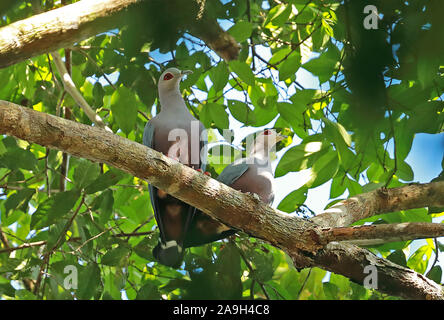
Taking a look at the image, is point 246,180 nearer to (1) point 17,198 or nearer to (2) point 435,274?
(2) point 435,274

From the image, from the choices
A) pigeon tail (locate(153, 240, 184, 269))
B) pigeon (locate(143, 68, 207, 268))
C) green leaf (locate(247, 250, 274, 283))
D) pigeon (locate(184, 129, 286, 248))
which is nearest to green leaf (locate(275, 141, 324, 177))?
pigeon (locate(184, 129, 286, 248))

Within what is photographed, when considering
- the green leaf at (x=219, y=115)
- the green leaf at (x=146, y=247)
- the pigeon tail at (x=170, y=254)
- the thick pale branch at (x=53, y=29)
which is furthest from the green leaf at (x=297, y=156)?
the thick pale branch at (x=53, y=29)

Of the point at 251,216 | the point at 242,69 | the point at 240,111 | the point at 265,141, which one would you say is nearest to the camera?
the point at 251,216

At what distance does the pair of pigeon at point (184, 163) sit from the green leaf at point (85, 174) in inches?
16.1

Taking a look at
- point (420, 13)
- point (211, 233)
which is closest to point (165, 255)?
point (211, 233)

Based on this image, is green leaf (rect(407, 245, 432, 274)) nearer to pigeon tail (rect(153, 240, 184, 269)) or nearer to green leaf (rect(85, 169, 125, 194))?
pigeon tail (rect(153, 240, 184, 269))

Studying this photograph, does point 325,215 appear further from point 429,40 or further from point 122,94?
point 429,40

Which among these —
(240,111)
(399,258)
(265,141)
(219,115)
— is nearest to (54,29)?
(219,115)

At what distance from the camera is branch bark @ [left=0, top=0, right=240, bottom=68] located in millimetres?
2251

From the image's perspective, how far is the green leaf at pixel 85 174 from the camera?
331 cm

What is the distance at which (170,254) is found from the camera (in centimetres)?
333

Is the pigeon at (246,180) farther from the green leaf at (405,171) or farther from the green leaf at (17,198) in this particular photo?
the green leaf at (17,198)

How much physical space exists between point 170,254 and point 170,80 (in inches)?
51.6

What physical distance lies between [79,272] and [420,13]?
10.6 ft
